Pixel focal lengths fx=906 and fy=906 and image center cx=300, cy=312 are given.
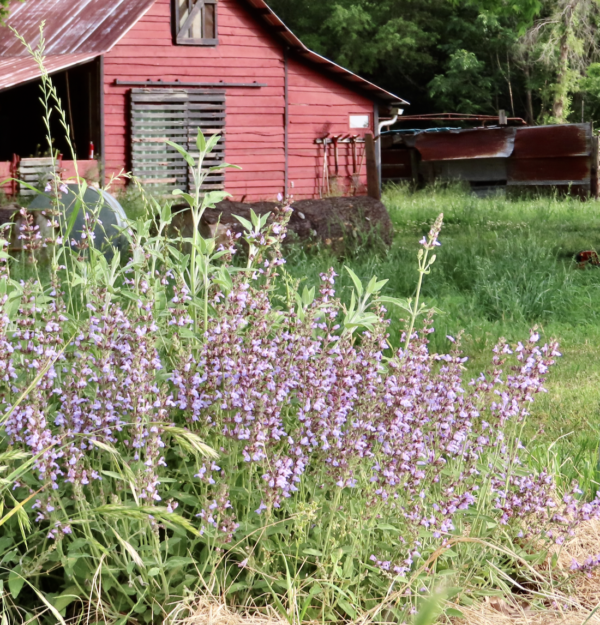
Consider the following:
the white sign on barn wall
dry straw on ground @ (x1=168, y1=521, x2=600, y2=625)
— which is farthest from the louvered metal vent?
dry straw on ground @ (x1=168, y1=521, x2=600, y2=625)

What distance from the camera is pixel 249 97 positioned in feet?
64.8

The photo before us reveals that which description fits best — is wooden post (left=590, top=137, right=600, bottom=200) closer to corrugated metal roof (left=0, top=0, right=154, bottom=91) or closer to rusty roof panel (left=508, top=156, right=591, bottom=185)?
rusty roof panel (left=508, top=156, right=591, bottom=185)

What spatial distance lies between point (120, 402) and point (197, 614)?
0.64 m

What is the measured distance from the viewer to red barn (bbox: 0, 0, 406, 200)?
18.1m

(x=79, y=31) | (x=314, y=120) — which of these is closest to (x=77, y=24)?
(x=79, y=31)

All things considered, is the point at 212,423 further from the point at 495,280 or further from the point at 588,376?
the point at 495,280

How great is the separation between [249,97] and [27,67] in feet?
16.6

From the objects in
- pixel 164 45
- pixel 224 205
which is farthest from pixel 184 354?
pixel 164 45

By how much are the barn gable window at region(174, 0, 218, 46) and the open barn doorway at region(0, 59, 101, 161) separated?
6.33 feet

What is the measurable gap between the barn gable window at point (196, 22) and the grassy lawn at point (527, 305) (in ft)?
30.2

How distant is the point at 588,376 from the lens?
5984 mm

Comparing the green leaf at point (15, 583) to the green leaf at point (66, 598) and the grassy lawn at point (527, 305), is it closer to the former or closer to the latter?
the green leaf at point (66, 598)

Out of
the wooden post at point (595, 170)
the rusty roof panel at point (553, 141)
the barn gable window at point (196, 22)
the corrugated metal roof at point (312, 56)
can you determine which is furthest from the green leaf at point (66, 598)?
the rusty roof panel at point (553, 141)

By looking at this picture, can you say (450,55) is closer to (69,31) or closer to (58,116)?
(58,116)
